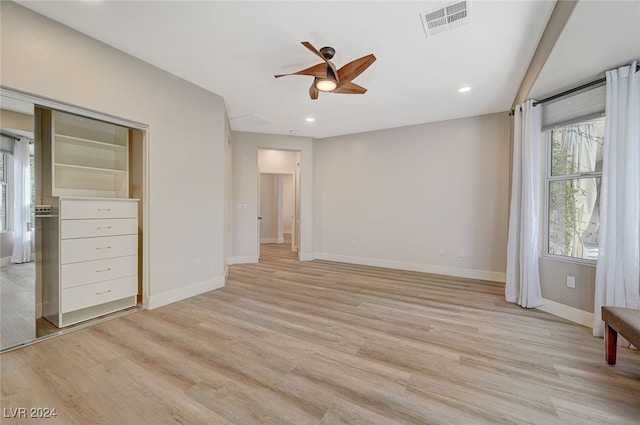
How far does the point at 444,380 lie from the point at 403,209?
12.0ft

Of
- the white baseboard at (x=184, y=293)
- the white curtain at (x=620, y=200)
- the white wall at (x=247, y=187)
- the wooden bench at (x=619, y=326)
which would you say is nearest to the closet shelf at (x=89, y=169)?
the white baseboard at (x=184, y=293)

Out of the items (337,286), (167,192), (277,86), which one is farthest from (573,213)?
(167,192)

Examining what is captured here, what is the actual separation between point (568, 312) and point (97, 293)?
5108 mm

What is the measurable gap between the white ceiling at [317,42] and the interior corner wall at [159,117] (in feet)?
0.54

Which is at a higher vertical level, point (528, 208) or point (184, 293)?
point (528, 208)

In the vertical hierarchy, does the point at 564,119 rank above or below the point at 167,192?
above

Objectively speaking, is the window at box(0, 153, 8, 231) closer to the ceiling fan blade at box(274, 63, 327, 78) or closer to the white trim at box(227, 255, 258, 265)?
the ceiling fan blade at box(274, 63, 327, 78)

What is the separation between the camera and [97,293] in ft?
8.72

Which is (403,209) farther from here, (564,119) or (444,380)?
(444,380)

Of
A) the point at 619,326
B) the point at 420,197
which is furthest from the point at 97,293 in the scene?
the point at 420,197

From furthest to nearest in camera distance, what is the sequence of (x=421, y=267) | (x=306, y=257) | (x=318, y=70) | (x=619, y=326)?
(x=306, y=257)
(x=421, y=267)
(x=318, y=70)
(x=619, y=326)

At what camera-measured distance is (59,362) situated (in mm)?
1967

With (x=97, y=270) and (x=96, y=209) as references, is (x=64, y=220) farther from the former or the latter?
(x=97, y=270)

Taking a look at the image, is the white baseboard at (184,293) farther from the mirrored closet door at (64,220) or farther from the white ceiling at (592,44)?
the white ceiling at (592,44)
